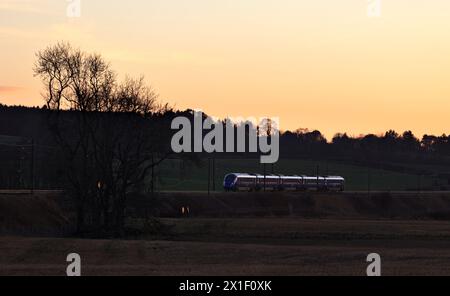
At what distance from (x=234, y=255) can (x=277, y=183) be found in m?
89.0

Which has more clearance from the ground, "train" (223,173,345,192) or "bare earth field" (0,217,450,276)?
"train" (223,173,345,192)

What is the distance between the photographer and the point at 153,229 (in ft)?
215

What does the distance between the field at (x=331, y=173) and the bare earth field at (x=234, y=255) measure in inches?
3290

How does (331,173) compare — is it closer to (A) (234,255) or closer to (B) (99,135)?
(B) (99,135)

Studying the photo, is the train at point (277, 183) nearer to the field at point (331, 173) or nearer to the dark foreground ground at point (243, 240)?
the dark foreground ground at point (243, 240)

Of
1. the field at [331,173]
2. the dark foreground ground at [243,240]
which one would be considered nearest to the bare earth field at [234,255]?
the dark foreground ground at [243,240]

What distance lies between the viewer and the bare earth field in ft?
106

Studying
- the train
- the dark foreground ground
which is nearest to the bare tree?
the dark foreground ground

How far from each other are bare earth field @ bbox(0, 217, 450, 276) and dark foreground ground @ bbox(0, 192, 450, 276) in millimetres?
49

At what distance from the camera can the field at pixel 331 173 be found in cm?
15570

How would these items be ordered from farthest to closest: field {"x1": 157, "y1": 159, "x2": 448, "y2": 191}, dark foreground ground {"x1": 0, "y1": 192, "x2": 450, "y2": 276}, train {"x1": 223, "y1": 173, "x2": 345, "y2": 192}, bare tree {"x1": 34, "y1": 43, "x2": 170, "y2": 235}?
field {"x1": 157, "y1": 159, "x2": 448, "y2": 191} → train {"x1": 223, "y1": 173, "x2": 345, "y2": 192} → bare tree {"x1": 34, "y1": 43, "x2": 170, "y2": 235} → dark foreground ground {"x1": 0, "y1": 192, "x2": 450, "y2": 276}

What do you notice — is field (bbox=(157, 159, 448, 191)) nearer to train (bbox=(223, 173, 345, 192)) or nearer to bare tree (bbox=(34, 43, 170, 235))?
train (bbox=(223, 173, 345, 192))
